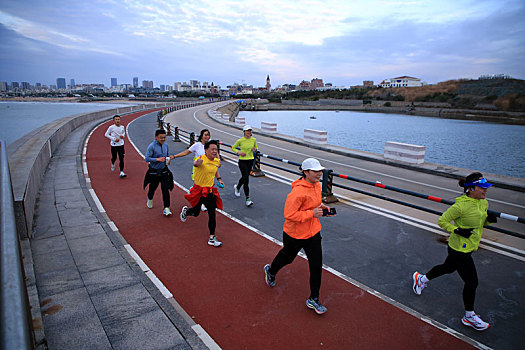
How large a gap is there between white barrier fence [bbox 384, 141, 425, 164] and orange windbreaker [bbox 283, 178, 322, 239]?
12.8m

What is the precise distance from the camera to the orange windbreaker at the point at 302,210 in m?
4.25

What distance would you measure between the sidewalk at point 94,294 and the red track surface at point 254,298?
14.0 inches

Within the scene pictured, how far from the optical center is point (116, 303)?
452cm

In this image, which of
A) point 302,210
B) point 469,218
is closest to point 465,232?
point 469,218

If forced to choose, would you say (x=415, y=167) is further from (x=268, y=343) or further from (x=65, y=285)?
(x=65, y=285)

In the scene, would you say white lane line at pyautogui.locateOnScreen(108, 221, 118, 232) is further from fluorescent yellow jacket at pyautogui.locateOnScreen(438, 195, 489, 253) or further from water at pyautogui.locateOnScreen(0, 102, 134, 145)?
water at pyautogui.locateOnScreen(0, 102, 134, 145)

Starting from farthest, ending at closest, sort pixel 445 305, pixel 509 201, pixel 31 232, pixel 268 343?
pixel 509 201 < pixel 31 232 < pixel 445 305 < pixel 268 343

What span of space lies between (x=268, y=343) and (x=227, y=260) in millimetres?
2235

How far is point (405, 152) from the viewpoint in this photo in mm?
15922

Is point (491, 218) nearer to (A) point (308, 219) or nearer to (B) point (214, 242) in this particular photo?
(A) point (308, 219)

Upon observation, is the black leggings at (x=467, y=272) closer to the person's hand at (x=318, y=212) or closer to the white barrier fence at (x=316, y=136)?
the person's hand at (x=318, y=212)

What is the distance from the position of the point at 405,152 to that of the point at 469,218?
12531 mm

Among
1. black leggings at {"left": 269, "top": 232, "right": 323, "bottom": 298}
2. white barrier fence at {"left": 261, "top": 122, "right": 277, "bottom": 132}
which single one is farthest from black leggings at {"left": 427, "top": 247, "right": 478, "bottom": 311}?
white barrier fence at {"left": 261, "top": 122, "right": 277, "bottom": 132}

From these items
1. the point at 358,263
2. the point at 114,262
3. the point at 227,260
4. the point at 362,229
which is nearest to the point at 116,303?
the point at 114,262
